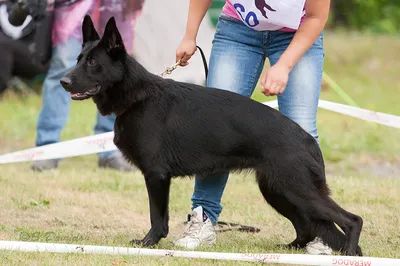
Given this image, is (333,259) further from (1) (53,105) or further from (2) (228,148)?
(1) (53,105)

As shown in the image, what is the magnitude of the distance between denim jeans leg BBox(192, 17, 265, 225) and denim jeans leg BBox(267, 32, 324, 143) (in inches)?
4.3

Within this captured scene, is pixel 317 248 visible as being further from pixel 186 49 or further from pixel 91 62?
pixel 91 62

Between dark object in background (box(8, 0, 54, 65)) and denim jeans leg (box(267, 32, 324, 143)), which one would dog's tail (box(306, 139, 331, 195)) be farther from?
dark object in background (box(8, 0, 54, 65))

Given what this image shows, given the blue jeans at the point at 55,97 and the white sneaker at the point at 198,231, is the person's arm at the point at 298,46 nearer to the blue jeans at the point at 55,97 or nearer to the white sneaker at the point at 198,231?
the white sneaker at the point at 198,231

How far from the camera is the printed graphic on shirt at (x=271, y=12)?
14.0 ft

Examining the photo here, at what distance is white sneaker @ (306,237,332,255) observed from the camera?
4332 millimetres

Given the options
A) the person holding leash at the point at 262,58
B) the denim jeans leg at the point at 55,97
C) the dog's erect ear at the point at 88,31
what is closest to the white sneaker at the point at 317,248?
the person holding leash at the point at 262,58

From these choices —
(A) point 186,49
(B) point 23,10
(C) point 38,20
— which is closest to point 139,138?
(A) point 186,49

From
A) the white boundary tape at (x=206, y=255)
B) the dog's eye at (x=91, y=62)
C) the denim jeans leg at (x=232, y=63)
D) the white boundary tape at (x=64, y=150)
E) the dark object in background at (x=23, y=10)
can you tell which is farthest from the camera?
the dark object in background at (x=23, y=10)

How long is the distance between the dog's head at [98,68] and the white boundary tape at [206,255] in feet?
2.52

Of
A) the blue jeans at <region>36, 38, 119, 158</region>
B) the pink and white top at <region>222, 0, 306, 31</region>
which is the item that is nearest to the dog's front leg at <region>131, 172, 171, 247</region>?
the pink and white top at <region>222, 0, 306, 31</region>

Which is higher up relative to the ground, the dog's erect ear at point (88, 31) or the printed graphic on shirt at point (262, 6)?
the printed graphic on shirt at point (262, 6)

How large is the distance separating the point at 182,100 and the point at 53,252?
3.36 ft

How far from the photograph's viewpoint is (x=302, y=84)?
4.46 m
